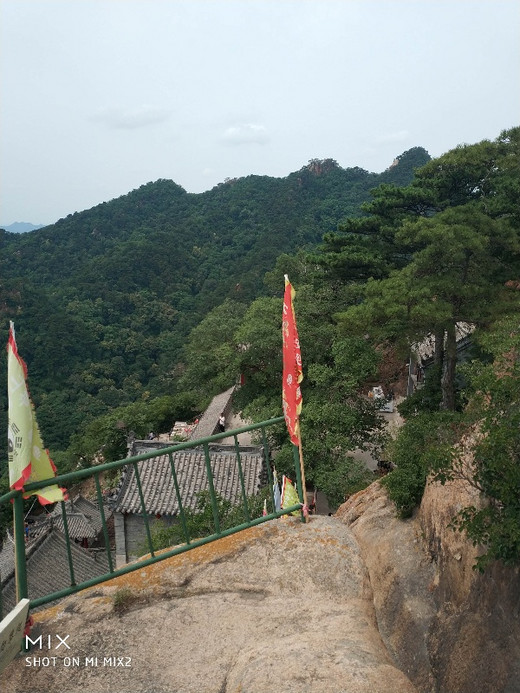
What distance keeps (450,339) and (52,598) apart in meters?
10.3

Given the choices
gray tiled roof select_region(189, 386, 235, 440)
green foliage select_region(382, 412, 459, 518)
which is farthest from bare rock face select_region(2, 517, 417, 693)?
gray tiled roof select_region(189, 386, 235, 440)

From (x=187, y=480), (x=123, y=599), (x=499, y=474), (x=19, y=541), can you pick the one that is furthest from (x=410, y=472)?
(x=187, y=480)

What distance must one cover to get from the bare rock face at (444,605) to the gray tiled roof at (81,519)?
16.0 m

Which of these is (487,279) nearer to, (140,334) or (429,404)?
(429,404)

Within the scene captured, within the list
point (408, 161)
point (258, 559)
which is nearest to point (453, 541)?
point (258, 559)

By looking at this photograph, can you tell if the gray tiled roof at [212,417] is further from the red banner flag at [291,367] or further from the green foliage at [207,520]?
the red banner flag at [291,367]

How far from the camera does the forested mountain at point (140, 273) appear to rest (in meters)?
43.3

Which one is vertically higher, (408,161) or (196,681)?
(408,161)

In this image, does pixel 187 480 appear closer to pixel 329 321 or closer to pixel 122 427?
pixel 329 321

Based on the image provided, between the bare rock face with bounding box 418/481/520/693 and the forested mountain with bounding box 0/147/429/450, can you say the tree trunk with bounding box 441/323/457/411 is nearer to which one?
the bare rock face with bounding box 418/481/520/693

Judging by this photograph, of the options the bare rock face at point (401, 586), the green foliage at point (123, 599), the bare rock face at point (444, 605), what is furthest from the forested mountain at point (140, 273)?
the green foliage at point (123, 599)

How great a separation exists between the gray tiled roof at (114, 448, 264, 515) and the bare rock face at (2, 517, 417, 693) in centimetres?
905

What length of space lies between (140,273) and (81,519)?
128 feet

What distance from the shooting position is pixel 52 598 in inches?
157
